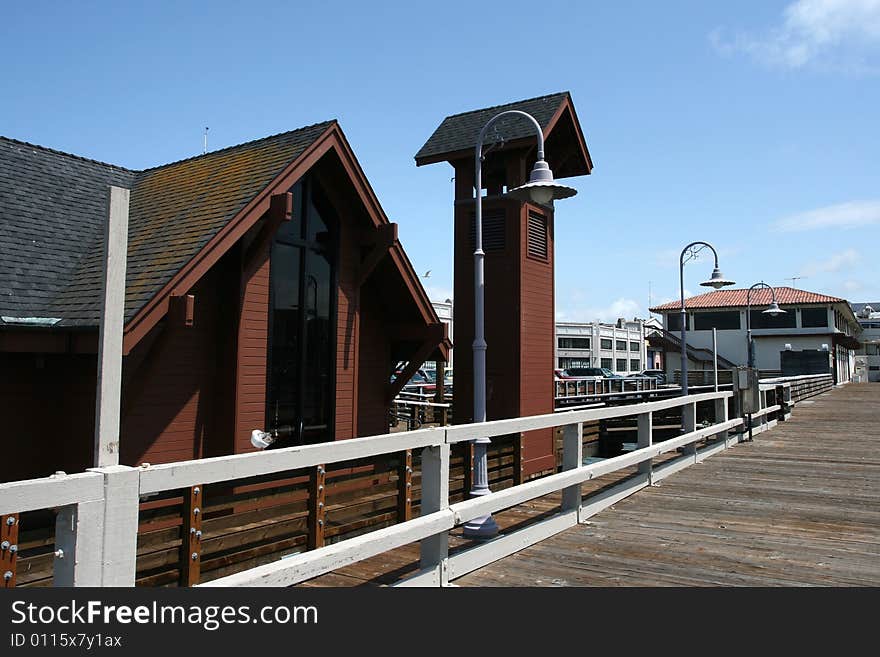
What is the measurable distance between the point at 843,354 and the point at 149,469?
7931cm

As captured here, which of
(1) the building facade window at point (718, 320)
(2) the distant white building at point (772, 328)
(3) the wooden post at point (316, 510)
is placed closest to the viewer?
(3) the wooden post at point (316, 510)

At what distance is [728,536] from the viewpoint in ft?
23.6

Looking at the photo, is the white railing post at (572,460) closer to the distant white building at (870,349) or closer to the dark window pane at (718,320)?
the dark window pane at (718,320)

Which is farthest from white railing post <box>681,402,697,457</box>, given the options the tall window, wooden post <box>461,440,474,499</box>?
the tall window

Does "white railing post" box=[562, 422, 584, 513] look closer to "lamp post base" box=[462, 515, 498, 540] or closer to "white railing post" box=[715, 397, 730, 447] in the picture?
"lamp post base" box=[462, 515, 498, 540]

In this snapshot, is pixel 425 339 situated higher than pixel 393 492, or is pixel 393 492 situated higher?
pixel 425 339

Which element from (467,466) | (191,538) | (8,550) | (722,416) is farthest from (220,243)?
(722,416)

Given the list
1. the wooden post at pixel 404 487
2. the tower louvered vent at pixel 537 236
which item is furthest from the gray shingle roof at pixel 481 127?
the wooden post at pixel 404 487

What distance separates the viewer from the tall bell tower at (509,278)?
12953 mm

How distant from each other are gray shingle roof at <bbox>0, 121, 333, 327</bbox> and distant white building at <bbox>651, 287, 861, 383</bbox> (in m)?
49.8

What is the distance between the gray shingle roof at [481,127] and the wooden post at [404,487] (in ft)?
26.6
